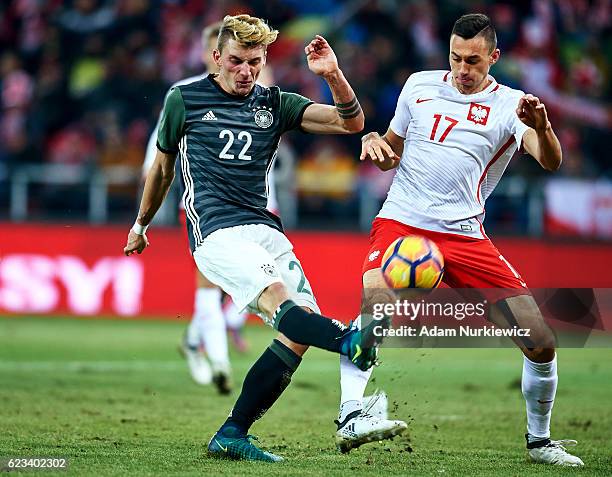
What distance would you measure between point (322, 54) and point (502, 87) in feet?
4.80

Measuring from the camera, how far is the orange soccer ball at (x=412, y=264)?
6.42 metres

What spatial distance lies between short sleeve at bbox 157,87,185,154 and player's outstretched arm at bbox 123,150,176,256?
6cm

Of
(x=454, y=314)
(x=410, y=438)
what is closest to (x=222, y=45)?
(x=454, y=314)

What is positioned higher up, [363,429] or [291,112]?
[291,112]

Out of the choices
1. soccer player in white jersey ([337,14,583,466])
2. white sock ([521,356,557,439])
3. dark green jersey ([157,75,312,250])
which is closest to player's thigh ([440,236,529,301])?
soccer player in white jersey ([337,14,583,466])

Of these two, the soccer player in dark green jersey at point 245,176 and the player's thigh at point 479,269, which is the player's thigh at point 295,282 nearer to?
the soccer player in dark green jersey at point 245,176

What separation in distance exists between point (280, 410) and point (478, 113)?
10.00 ft

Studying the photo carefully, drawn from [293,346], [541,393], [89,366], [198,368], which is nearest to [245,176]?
[293,346]

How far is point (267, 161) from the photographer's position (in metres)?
6.54

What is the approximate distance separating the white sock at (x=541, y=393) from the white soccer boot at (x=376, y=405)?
1.03 m

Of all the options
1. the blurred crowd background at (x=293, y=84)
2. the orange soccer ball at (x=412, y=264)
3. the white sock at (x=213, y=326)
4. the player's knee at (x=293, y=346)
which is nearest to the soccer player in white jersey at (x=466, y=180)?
the orange soccer ball at (x=412, y=264)

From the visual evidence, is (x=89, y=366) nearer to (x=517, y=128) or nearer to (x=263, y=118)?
(x=263, y=118)

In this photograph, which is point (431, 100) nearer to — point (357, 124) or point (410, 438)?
point (357, 124)

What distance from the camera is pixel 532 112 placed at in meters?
6.07
